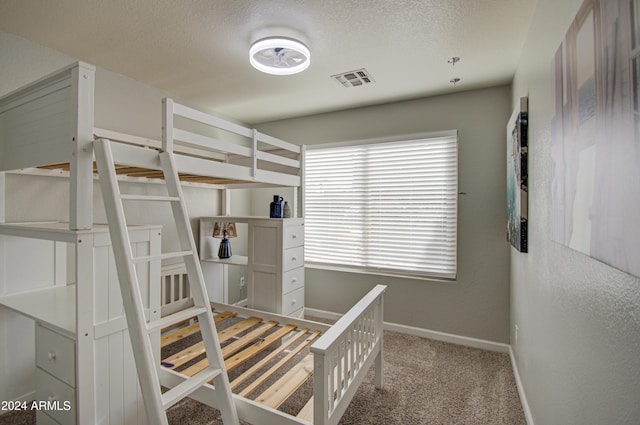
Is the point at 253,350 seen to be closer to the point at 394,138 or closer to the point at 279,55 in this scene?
the point at 279,55

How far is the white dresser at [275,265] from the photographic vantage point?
2.78 metres

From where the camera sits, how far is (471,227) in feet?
9.96

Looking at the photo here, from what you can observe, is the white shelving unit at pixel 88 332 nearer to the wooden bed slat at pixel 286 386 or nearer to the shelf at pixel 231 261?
the wooden bed slat at pixel 286 386

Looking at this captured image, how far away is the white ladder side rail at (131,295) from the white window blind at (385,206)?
2.60 meters

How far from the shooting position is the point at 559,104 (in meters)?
1.19

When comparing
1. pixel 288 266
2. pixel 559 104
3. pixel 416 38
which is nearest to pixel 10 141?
pixel 288 266

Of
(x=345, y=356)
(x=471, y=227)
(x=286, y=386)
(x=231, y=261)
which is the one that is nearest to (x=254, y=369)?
(x=286, y=386)

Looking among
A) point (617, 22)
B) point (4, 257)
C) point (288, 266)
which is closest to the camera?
point (617, 22)

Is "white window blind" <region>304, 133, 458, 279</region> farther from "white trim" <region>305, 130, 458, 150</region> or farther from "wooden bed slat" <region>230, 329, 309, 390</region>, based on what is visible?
"wooden bed slat" <region>230, 329, 309, 390</region>

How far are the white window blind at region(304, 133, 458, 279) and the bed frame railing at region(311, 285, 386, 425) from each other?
3.49 ft

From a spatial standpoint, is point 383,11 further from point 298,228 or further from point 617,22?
point 298,228

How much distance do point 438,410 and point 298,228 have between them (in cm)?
180

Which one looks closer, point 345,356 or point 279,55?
point 345,356

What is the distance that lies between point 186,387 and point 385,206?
2587 mm
